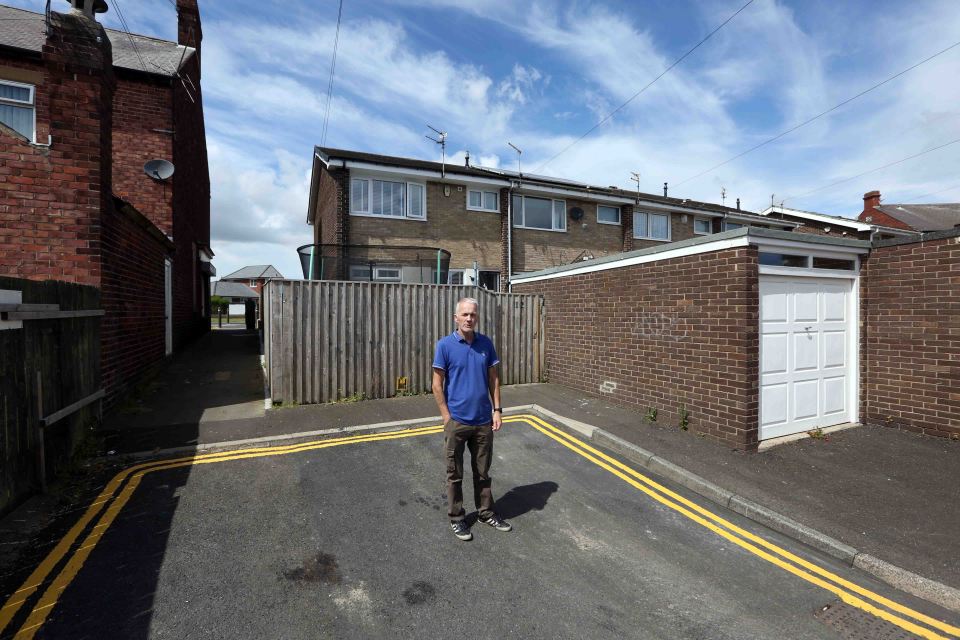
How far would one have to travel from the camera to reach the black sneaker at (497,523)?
3.57 m

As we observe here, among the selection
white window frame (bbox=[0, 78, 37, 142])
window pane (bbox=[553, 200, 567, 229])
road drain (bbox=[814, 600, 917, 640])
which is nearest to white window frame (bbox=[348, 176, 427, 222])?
window pane (bbox=[553, 200, 567, 229])

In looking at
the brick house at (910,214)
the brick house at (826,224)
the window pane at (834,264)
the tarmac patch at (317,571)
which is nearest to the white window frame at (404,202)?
the window pane at (834,264)

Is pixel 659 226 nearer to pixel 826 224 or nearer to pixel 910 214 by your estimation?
pixel 826 224

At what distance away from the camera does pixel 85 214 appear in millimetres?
5586

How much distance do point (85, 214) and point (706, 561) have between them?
26.7 ft

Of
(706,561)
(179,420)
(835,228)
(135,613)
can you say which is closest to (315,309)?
(179,420)

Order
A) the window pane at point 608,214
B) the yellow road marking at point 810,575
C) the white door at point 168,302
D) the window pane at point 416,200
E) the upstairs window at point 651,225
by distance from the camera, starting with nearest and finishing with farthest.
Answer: the yellow road marking at point 810,575 → the white door at point 168,302 → the window pane at point 416,200 → the window pane at point 608,214 → the upstairs window at point 651,225

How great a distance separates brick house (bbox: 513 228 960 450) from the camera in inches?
215

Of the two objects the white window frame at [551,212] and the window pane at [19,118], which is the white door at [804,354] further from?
the window pane at [19,118]

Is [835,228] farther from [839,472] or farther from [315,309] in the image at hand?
[315,309]

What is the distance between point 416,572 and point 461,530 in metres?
0.56

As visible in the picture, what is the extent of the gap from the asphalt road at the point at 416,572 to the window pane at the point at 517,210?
13.1m

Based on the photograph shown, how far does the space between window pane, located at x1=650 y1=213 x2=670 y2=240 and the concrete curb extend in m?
15.6

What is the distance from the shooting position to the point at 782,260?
5.81 m
